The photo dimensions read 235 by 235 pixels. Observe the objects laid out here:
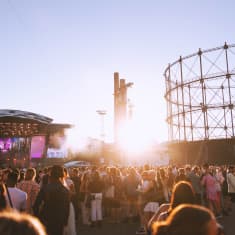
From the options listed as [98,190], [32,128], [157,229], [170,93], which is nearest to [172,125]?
[170,93]

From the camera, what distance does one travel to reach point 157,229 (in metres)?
2.07

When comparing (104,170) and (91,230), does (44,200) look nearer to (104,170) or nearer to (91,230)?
(91,230)

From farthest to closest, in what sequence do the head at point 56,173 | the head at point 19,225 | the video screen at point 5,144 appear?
the video screen at point 5,144
the head at point 56,173
the head at point 19,225

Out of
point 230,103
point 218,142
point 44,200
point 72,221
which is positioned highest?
point 230,103

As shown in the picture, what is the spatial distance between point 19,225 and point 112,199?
10.3 meters

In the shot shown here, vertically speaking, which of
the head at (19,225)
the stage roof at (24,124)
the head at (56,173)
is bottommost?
the head at (19,225)

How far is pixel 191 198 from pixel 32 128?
27.9m

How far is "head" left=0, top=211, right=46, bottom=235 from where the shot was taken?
1388 millimetres

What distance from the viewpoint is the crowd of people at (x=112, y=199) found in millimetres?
1756

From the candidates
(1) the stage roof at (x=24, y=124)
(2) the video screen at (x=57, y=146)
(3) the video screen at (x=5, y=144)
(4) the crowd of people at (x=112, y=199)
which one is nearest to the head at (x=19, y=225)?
(4) the crowd of people at (x=112, y=199)

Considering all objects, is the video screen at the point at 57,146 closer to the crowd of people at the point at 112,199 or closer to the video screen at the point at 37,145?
the video screen at the point at 37,145

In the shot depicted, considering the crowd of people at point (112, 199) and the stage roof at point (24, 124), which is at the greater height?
the stage roof at point (24, 124)

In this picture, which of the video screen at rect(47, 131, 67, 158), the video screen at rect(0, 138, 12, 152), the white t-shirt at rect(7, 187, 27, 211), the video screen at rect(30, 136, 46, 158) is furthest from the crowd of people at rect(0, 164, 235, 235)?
the video screen at rect(47, 131, 67, 158)

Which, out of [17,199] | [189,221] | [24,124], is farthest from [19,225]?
[24,124]
